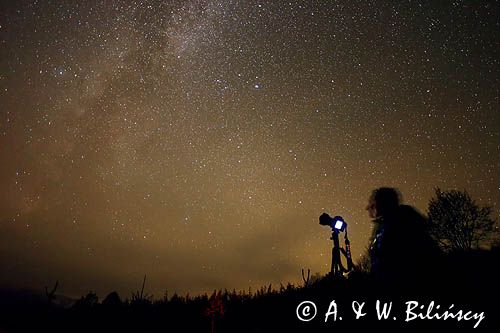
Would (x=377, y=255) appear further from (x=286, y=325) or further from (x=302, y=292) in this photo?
(x=302, y=292)

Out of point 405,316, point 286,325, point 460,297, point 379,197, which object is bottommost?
point 286,325

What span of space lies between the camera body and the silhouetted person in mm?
4475

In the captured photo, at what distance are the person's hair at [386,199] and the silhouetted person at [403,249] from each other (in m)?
0.05

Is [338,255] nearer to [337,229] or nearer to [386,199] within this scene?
[337,229]

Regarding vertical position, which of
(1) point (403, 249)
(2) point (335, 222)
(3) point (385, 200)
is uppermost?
(2) point (335, 222)

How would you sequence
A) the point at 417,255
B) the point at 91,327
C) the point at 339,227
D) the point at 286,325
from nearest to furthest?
the point at 417,255 → the point at 286,325 → the point at 339,227 → the point at 91,327

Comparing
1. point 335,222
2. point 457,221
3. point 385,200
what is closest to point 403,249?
point 385,200

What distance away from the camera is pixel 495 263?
6641mm

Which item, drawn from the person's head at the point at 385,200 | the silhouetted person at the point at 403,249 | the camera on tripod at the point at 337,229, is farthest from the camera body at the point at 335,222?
the silhouetted person at the point at 403,249

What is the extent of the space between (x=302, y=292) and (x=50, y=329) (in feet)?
27.3

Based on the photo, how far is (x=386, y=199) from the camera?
3756 millimetres

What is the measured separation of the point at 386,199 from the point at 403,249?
73cm

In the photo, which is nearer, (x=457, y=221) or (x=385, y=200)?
(x=385, y=200)

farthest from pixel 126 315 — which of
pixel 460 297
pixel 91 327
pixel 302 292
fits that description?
pixel 460 297
